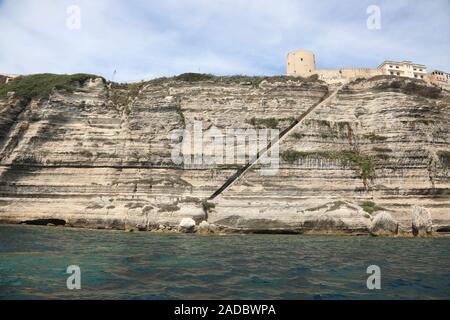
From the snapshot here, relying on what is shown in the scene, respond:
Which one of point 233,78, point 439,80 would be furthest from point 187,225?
point 439,80

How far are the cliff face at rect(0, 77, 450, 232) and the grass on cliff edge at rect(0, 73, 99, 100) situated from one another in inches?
17.8

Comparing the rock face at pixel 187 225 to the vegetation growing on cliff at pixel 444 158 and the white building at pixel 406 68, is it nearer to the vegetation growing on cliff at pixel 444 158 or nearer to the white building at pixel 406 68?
the vegetation growing on cliff at pixel 444 158

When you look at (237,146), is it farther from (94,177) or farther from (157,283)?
(157,283)

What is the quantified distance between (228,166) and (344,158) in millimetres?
9274

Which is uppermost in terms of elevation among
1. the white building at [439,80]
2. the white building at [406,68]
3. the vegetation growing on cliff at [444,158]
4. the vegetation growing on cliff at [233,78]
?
the white building at [406,68]

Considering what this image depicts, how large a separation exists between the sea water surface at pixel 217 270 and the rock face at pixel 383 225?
23.0ft

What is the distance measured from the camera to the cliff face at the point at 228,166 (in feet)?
91.7

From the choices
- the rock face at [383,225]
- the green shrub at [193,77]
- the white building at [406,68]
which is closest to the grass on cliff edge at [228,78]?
the green shrub at [193,77]

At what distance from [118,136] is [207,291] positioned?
2536 centimetres

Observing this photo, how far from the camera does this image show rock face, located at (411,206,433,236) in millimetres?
26766

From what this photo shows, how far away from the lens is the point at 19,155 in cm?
3119

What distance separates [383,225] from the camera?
26344mm

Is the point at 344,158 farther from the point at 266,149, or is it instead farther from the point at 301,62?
the point at 301,62
